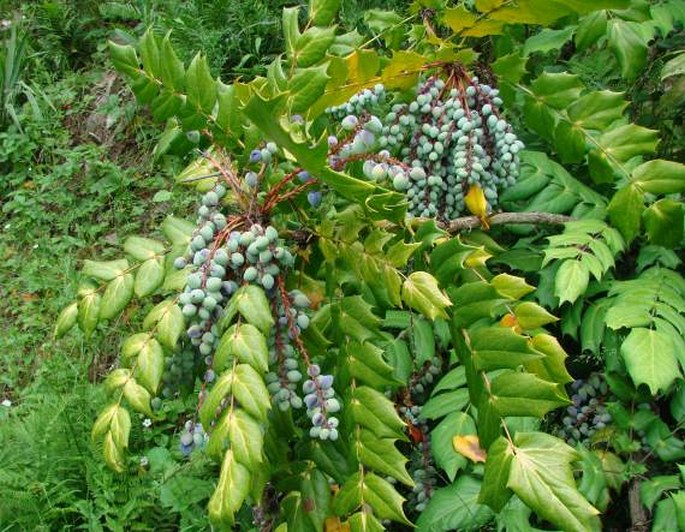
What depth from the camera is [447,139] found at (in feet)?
5.66

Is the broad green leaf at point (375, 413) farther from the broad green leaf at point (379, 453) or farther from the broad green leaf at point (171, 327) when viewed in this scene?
the broad green leaf at point (171, 327)

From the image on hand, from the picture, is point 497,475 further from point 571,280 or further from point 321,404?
point 571,280

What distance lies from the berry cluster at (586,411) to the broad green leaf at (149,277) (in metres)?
1.18

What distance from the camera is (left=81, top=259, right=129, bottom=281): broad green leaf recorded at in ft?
5.07

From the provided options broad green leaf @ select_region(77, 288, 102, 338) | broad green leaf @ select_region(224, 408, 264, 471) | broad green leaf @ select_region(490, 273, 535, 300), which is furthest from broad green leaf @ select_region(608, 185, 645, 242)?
broad green leaf @ select_region(77, 288, 102, 338)

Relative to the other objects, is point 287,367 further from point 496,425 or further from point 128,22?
point 128,22

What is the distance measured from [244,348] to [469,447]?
2.56ft

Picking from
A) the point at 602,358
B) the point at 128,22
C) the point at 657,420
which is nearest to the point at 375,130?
the point at 602,358

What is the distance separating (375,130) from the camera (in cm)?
142

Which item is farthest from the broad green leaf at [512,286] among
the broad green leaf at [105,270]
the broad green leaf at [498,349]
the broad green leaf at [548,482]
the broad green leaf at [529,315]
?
the broad green leaf at [105,270]

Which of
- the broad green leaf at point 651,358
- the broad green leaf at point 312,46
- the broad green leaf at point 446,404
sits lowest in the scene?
the broad green leaf at point 446,404

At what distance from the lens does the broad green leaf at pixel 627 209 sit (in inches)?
69.6

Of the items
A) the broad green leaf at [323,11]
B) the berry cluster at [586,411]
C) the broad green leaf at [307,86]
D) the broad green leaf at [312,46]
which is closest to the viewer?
the broad green leaf at [307,86]

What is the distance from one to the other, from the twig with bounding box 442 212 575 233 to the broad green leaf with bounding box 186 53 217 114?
2.04 ft
